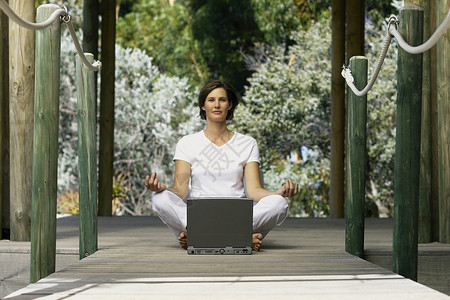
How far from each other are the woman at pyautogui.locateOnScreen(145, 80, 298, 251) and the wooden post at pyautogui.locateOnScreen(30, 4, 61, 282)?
0.69 metres

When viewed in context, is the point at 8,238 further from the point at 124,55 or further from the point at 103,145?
the point at 124,55

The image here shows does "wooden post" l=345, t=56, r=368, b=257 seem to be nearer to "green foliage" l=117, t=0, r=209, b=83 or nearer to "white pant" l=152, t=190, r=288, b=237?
"white pant" l=152, t=190, r=288, b=237

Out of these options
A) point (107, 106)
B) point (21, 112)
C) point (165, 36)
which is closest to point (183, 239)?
point (21, 112)

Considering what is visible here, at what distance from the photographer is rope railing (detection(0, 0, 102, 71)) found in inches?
92.9

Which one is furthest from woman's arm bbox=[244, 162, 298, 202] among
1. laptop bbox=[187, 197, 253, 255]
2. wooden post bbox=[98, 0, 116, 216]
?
wooden post bbox=[98, 0, 116, 216]

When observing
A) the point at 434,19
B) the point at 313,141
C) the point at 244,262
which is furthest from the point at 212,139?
the point at 313,141

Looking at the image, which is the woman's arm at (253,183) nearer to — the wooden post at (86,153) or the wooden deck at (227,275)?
the wooden deck at (227,275)

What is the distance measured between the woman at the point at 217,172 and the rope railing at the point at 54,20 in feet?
2.01

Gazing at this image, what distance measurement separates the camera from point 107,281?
9.47ft

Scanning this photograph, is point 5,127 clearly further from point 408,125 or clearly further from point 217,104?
point 408,125

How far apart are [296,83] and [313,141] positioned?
1.02 m

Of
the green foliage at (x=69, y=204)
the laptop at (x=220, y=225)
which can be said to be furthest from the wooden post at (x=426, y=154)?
the green foliage at (x=69, y=204)

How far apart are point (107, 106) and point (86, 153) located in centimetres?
294

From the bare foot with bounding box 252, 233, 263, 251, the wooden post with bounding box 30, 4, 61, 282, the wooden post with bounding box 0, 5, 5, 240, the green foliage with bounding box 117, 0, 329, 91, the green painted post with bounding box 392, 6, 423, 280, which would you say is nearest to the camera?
the green painted post with bounding box 392, 6, 423, 280
